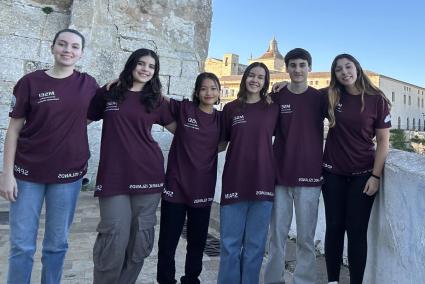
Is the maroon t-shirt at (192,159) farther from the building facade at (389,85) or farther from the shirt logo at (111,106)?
the building facade at (389,85)

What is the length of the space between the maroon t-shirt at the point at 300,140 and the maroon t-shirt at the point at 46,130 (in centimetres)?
123

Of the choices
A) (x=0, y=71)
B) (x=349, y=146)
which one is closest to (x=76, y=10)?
(x=0, y=71)

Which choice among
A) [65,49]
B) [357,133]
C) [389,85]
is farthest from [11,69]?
[389,85]

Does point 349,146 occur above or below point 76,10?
below

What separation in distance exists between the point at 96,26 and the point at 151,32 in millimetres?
797

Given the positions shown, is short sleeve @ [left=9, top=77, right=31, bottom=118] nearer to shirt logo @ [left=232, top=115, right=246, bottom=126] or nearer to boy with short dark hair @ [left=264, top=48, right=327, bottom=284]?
shirt logo @ [left=232, top=115, right=246, bottom=126]

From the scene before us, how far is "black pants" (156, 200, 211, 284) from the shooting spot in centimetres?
236

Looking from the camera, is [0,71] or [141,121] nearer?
[141,121]

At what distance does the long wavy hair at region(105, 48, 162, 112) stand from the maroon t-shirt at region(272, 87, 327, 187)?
0.80 m

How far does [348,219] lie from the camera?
2.29 meters

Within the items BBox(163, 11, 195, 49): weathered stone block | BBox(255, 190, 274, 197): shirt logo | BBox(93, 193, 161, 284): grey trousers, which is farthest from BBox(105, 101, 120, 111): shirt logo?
BBox(163, 11, 195, 49): weathered stone block

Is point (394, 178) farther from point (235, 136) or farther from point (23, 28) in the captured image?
point (23, 28)

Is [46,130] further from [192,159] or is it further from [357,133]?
[357,133]

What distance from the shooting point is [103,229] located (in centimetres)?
211
